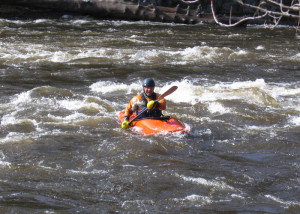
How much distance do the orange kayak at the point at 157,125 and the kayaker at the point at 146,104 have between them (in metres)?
0.14

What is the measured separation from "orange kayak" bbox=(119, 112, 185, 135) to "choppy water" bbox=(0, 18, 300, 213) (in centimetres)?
10

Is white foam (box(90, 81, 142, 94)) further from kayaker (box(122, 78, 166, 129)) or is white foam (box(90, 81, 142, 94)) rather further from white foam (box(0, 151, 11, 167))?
white foam (box(0, 151, 11, 167))

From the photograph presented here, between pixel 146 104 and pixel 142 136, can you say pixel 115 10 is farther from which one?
pixel 142 136

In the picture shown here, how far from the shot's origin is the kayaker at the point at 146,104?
7.06 meters

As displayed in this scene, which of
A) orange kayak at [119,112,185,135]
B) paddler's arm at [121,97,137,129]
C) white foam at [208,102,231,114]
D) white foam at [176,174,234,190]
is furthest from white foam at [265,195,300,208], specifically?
white foam at [208,102,231,114]

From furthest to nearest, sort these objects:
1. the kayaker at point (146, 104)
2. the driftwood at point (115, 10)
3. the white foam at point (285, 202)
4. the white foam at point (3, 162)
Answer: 1. the driftwood at point (115, 10)
2. the kayaker at point (146, 104)
3. the white foam at point (3, 162)
4. the white foam at point (285, 202)

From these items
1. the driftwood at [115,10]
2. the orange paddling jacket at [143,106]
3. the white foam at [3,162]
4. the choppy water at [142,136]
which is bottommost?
the white foam at [3,162]

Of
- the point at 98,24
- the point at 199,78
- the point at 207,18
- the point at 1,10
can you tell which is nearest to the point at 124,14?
the point at 98,24

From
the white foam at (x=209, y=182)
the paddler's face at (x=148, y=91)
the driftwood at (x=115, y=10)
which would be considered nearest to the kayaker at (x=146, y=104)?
the paddler's face at (x=148, y=91)

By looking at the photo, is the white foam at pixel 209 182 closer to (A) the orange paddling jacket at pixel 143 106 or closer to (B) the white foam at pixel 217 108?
(A) the orange paddling jacket at pixel 143 106

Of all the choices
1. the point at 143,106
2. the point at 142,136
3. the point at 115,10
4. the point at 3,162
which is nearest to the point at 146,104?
the point at 143,106

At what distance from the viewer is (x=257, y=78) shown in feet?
34.8

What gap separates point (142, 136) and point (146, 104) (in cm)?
51

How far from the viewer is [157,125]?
Result: 6930 millimetres
